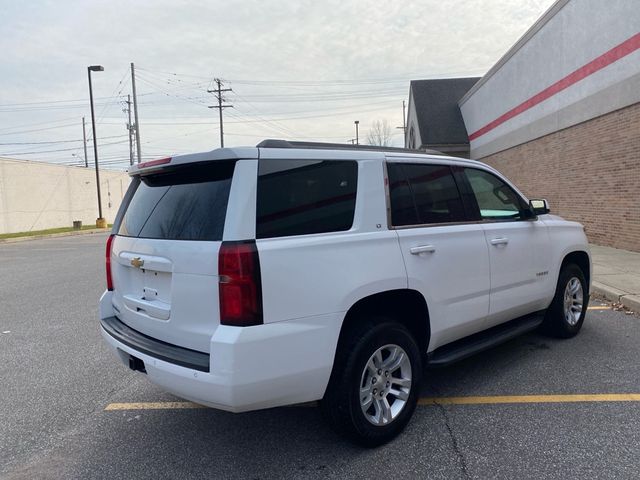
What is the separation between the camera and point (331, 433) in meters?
3.30

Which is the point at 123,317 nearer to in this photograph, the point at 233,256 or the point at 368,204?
the point at 233,256

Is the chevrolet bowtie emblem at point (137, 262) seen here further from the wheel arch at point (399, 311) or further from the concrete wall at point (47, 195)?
the concrete wall at point (47, 195)

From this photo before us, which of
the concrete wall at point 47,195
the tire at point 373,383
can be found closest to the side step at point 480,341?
the tire at point 373,383

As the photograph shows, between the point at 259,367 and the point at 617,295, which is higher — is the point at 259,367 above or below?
above

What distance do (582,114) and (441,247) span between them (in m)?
11.5

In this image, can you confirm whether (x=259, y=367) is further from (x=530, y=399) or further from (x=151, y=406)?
(x=530, y=399)

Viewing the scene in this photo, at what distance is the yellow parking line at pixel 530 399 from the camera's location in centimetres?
366

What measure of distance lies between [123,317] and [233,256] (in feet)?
4.69

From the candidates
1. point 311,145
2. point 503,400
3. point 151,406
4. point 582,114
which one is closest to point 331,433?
point 503,400

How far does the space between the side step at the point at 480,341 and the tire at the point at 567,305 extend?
0.35m

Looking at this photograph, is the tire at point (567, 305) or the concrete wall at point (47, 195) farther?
the concrete wall at point (47, 195)

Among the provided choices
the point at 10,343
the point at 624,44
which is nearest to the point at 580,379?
the point at 10,343

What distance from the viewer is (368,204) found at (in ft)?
10.3

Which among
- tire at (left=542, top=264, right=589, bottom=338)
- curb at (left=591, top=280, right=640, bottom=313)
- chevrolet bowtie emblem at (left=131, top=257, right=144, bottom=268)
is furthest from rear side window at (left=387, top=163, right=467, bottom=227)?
curb at (left=591, top=280, right=640, bottom=313)
